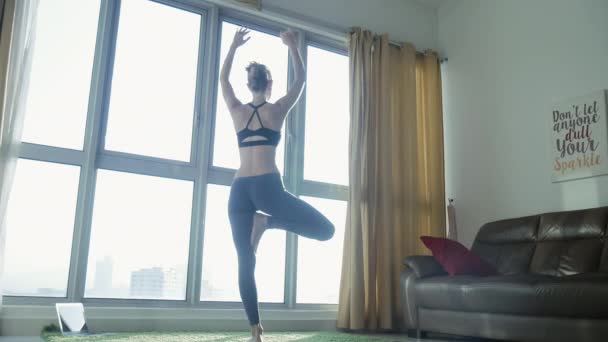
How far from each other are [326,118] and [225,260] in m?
1.57

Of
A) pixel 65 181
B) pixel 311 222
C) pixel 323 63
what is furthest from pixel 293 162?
pixel 311 222

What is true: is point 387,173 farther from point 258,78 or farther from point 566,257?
point 258,78

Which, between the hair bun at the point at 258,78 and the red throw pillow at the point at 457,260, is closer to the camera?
the hair bun at the point at 258,78

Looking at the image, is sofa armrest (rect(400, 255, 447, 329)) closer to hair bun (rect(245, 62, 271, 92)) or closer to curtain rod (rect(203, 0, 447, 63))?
hair bun (rect(245, 62, 271, 92))

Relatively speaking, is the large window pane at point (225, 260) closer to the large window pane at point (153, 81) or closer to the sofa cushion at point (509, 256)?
the large window pane at point (153, 81)

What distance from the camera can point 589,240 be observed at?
340cm

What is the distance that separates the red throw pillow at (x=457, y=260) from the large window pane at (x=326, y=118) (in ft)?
3.96

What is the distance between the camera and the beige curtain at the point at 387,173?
4.21 meters

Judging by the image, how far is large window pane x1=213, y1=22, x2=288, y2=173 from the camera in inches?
167

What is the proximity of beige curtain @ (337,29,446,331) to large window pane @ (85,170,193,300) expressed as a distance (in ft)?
4.26

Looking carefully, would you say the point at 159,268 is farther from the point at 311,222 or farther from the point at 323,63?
the point at 323,63

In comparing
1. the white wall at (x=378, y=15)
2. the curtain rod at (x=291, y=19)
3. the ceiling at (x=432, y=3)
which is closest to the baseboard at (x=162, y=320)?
the curtain rod at (x=291, y=19)

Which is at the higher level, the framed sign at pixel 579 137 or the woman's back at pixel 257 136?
the framed sign at pixel 579 137

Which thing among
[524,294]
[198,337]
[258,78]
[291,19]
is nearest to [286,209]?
[258,78]
